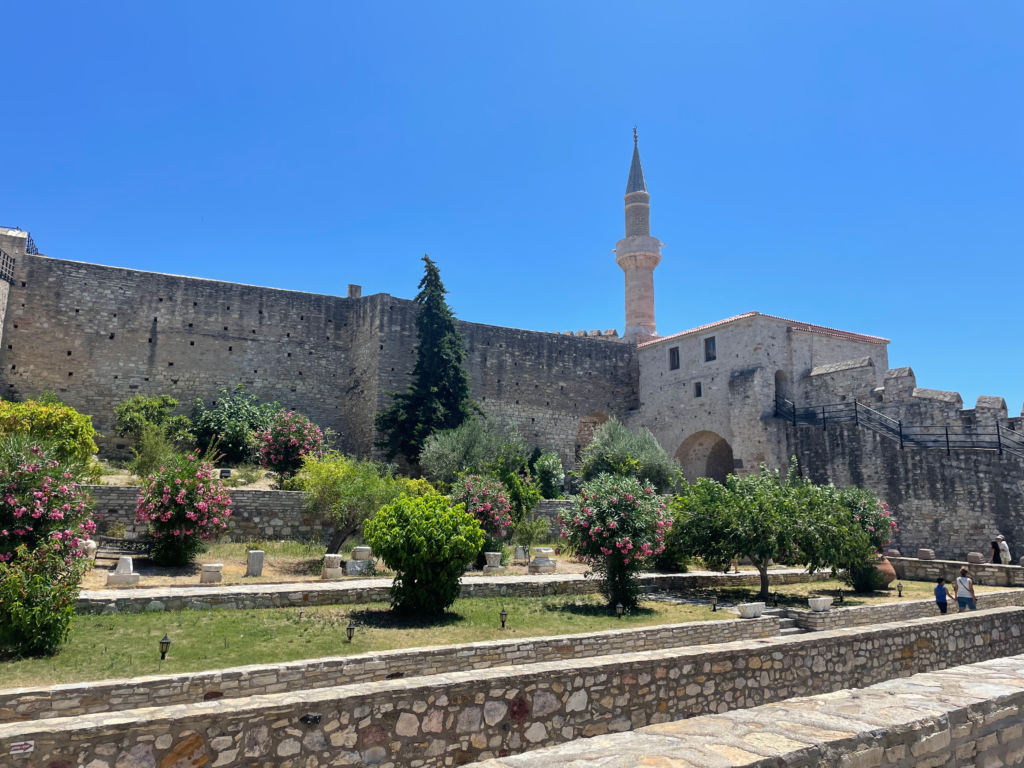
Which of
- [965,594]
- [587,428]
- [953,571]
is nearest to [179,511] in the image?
[965,594]

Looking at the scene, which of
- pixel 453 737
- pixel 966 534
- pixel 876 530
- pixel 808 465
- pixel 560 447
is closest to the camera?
pixel 453 737

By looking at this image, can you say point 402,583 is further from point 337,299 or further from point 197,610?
point 337,299

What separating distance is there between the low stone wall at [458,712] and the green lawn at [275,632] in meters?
2.39

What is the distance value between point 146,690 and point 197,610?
12.4ft

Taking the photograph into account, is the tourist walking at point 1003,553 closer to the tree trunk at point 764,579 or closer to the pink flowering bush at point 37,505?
the tree trunk at point 764,579

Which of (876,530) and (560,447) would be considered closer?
(876,530)

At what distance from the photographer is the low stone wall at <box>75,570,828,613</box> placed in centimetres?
890

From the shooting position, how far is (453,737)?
512 cm

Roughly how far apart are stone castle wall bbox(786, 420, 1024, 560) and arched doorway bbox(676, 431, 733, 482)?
200 inches

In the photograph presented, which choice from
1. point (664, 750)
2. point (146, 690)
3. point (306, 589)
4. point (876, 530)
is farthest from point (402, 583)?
point (876, 530)

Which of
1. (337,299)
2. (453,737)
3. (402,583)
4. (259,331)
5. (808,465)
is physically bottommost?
(453,737)

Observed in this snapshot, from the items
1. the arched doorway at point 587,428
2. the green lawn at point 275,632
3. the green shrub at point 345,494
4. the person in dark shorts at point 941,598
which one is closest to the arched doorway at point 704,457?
the arched doorway at point 587,428

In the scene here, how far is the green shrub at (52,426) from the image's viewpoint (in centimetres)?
1445

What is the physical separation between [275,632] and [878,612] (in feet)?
31.4
